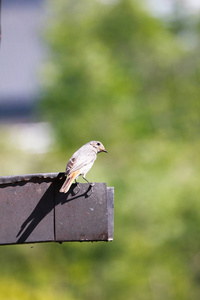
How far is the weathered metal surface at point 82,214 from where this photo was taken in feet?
19.3

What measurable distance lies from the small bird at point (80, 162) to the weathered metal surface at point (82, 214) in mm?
77

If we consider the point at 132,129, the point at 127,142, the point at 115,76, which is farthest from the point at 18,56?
the point at 127,142

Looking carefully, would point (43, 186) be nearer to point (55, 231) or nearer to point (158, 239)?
point (55, 231)

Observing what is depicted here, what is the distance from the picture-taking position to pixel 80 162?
6855 mm

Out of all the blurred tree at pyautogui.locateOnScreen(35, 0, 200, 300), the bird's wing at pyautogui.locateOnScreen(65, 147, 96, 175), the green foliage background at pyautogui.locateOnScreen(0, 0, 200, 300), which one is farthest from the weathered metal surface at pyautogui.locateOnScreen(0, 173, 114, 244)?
the blurred tree at pyautogui.locateOnScreen(35, 0, 200, 300)

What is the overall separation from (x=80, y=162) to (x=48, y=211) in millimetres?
1029

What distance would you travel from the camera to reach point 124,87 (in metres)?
25.8

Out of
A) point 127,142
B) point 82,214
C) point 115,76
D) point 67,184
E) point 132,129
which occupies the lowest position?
point 132,129

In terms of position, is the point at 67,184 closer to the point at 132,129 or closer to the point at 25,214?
the point at 25,214

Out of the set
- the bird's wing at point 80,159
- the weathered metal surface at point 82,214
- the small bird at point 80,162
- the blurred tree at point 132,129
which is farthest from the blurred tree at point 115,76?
the weathered metal surface at point 82,214

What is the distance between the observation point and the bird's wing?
6.62m

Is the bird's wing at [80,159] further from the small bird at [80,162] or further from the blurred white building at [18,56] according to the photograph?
the blurred white building at [18,56]

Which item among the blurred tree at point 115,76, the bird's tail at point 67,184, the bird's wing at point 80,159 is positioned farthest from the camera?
the blurred tree at point 115,76

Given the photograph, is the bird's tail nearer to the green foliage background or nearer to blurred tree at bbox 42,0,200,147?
the green foliage background
